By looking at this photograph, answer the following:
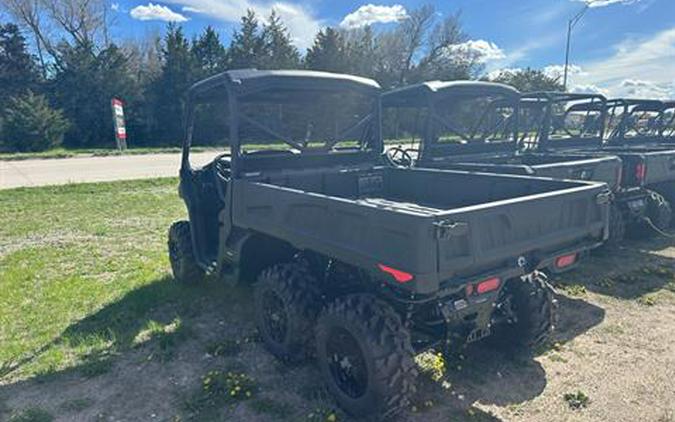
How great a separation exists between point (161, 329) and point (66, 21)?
139 feet

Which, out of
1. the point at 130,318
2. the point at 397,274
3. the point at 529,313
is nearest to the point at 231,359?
the point at 130,318

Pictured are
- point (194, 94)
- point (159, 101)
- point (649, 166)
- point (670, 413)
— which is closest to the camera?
point (670, 413)

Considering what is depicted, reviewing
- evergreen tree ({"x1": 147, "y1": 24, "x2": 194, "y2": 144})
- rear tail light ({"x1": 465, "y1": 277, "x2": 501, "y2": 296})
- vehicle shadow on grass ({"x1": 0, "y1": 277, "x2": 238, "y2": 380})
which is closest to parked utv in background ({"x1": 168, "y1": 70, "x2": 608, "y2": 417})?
rear tail light ({"x1": 465, "y1": 277, "x2": 501, "y2": 296})

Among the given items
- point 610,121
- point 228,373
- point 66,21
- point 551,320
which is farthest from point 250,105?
point 66,21

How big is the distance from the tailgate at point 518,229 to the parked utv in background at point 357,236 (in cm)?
1

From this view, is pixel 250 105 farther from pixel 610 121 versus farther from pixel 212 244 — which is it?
pixel 610 121

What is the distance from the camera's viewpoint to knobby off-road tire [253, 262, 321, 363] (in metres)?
3.50

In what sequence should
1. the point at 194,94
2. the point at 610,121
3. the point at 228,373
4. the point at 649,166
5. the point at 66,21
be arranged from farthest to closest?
1. the point at 66,21
2. the point at 610,121
3. the point at 649,166
4. the point at 194,94
5. the point at 228,373

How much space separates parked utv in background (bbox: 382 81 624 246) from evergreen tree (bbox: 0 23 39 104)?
3418 centimetres

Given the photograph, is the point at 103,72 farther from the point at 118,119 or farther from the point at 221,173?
the point at 221,173

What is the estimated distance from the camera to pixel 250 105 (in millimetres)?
Result: 4480

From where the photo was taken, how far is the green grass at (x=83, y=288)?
4.05 metres

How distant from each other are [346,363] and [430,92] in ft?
14.1

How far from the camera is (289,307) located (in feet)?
11.5
